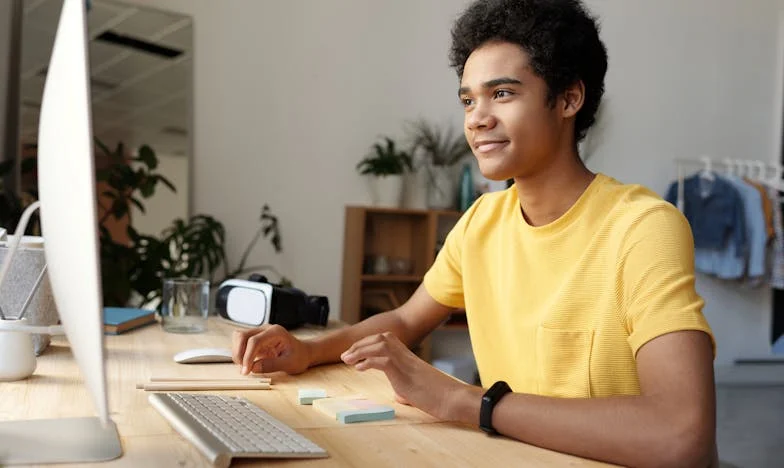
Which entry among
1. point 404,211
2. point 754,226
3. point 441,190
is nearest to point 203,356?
point 404,211

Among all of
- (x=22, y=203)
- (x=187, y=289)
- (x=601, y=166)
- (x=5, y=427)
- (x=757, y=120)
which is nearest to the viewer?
(x=5, y=427)

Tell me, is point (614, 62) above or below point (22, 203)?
above

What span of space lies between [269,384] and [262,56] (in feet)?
10.7

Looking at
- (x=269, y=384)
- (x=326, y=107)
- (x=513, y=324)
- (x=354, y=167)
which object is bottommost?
(x=269, y=384)

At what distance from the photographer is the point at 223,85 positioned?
4.25 metres

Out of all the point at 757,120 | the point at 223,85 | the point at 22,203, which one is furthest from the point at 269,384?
the point at 757,120

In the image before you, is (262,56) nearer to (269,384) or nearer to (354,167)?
(354,167)

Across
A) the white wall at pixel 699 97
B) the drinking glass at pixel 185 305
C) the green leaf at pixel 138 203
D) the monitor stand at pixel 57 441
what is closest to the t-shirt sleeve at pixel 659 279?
the monitor stand at pixel 57 441

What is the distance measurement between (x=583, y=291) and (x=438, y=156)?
11.2 feet

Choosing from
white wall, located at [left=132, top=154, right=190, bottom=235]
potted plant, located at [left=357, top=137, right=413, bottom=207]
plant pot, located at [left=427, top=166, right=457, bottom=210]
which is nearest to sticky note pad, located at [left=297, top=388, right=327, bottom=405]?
white wall, located at [left=132, top=154, right=190, bottom=235]

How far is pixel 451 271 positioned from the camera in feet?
5.58

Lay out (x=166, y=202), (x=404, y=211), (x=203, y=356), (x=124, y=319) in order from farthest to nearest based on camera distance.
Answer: (x=404, y=211)
(x=166, y=202)
(x=124, y=319)
(x=203, y=356)

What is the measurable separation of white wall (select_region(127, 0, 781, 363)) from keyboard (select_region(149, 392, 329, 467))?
318cm

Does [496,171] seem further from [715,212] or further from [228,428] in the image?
[715,212]
